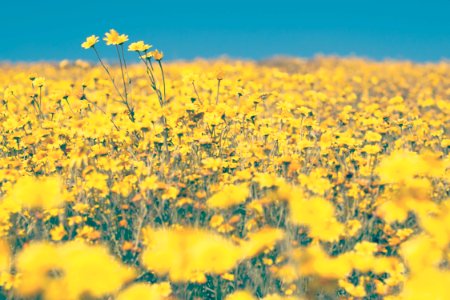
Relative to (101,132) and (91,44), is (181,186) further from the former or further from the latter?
(91,44)

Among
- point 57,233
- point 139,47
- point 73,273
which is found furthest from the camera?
point 139,47

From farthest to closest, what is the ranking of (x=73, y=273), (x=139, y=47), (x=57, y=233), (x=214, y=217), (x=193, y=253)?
(x=139, y=47)
(x=214, y=217)
(x=57, y=233)
(x=193, y=253)
(x=73, y=273)

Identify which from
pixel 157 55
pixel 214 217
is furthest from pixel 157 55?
pixel 214 217

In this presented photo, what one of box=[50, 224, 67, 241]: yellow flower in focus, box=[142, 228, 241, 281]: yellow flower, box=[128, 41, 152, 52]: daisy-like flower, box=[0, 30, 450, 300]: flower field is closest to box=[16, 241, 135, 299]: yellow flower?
box=[0, 30, 450, 300]: flower field

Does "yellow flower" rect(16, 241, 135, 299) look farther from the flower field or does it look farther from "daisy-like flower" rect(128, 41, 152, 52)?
"daisy-like flower" rect(128, 41, 152, 52)

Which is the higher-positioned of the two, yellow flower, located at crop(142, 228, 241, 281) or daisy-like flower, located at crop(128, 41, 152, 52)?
daisy-like flower, located at crop(128, 41, 152, 52)

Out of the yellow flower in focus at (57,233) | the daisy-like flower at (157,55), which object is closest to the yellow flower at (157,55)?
the daisy-like flower at (157,55)

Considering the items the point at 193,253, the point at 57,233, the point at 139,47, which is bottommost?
the point at 57,233

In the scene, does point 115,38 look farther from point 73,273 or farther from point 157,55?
point 73,273

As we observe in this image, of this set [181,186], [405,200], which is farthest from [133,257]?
[405,200]

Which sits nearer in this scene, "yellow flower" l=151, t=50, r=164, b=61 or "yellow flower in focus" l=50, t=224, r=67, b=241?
"yellow flower in focus" l=50, t=224, r=67, b=241

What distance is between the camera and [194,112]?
4.84 metres

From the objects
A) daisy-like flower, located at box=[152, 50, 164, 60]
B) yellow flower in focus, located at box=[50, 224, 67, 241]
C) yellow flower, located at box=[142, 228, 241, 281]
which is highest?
daisy-like flower, located at box=[152, 50, 164, 60]

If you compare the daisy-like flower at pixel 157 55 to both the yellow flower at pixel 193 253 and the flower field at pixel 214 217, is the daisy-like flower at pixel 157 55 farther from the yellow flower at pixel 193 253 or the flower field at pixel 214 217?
the yellow flower at pixel 193 253
